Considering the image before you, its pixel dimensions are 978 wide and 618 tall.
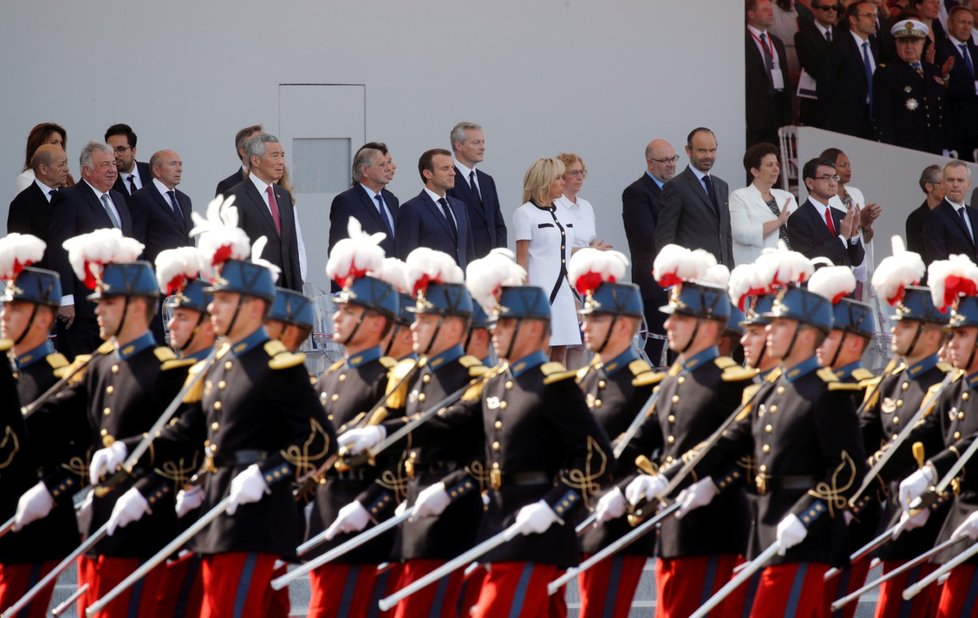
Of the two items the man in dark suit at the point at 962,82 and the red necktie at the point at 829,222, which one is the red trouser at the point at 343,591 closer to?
the red necktie at the point at 829,222

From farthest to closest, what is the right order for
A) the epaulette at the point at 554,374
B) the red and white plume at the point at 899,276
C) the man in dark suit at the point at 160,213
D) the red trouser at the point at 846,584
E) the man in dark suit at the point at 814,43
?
the man in dark suit at the point at 814,43, the man in dark suit at the point at 160,213, the red and white plume at the point at 899,276, the red trouser at the point at 846,584, the epaulette at the point at 554,374

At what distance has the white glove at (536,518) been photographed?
7.27 metres

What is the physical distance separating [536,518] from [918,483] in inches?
64.7

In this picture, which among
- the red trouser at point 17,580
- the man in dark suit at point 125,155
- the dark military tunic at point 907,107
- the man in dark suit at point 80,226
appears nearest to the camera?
the red trouser at point 17,580

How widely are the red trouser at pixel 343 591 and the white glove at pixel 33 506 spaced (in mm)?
1057

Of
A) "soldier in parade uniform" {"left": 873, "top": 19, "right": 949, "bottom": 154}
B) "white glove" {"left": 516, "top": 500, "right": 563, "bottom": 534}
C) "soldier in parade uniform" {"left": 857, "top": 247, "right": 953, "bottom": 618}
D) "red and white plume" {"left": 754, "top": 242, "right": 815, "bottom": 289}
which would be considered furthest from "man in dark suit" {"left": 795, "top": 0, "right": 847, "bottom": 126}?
"white glove" {"left": 516, "top": 500, "right": 563, "bottom": 534}

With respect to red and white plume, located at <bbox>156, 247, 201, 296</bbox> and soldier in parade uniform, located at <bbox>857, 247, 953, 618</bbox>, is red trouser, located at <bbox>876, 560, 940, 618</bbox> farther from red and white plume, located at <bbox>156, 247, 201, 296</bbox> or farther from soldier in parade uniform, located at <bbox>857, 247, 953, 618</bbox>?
red and white plume, located at <bbox>156, 247, 201, 296</bbox>

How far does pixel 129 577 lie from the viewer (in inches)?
297

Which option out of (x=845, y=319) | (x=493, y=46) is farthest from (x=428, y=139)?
(x=845, y=319)

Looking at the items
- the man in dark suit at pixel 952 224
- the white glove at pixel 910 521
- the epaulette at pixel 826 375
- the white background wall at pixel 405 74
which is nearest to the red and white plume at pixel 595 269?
the epaulette at pixel 826 375

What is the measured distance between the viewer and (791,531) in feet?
24.0

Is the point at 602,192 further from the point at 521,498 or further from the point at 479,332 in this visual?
the point at 521,498

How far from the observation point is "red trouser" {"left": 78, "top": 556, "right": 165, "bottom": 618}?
25.3 ft

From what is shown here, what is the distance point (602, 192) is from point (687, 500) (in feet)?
22.9
